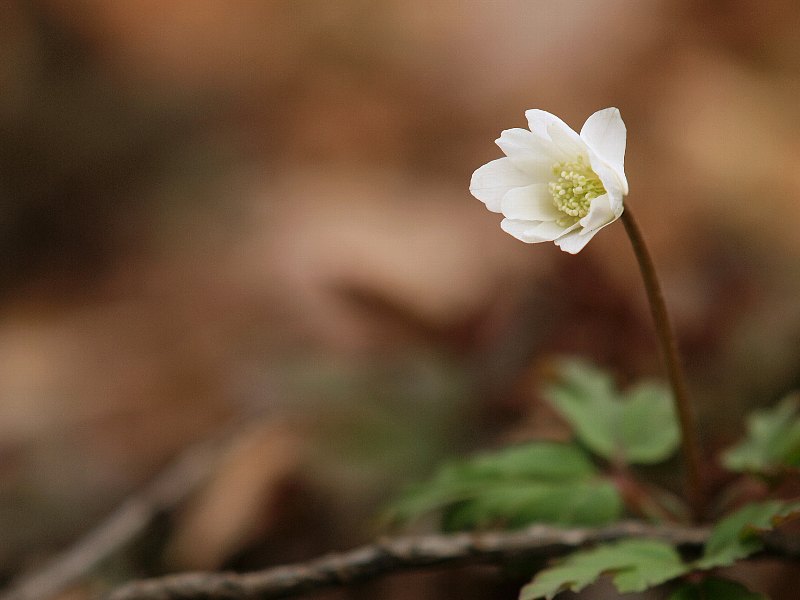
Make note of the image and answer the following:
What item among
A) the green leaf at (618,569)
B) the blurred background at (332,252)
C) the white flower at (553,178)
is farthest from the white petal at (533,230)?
the blurred background at (332,252)

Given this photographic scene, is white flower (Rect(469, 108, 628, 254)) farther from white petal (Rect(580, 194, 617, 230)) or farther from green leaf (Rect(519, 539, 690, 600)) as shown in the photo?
green leaf (Rect(519, 539, 690, 600))

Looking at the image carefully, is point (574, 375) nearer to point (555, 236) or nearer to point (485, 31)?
point (555, 236)

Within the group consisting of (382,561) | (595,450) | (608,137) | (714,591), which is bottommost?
(714,591)

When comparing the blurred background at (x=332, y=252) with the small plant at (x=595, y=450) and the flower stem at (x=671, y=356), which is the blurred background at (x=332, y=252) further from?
the flower stem at (x=671, y=356)

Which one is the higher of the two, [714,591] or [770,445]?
[770,445]

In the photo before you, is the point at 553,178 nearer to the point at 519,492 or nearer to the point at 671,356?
the point at 671,356

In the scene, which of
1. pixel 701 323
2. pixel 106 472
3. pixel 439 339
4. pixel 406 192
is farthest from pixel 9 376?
pixel 701 323

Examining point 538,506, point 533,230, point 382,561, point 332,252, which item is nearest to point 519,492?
point 538,506

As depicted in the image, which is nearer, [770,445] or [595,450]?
[770,445]

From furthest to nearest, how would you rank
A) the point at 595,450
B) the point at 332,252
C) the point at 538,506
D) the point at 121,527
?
the point at 332,252 → the point at 121,527 → the point at 595,450 → the point at 538,506
